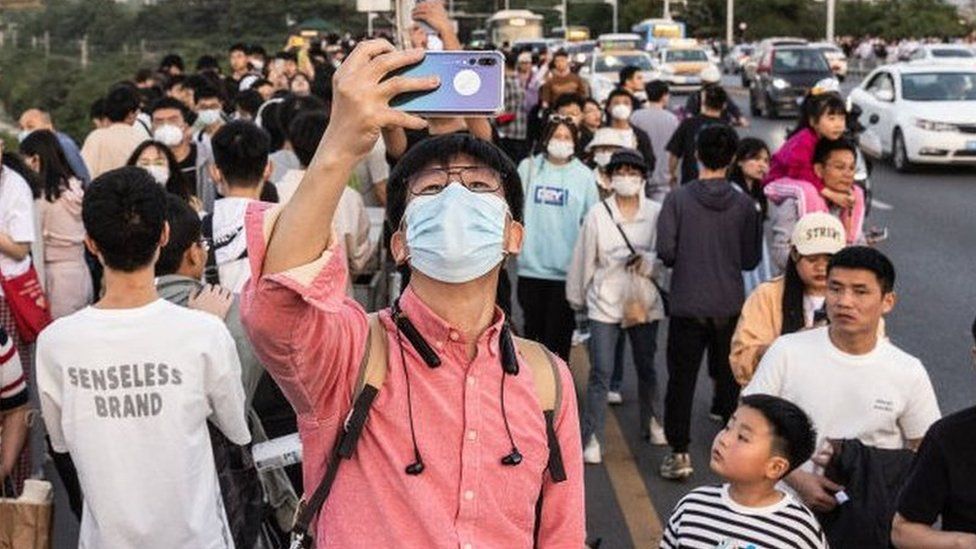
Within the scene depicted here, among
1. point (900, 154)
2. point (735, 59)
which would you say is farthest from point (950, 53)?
point (900, 154)

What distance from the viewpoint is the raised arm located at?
2.04 meters

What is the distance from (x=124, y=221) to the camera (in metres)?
3.51

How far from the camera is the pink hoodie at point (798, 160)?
7196 mm

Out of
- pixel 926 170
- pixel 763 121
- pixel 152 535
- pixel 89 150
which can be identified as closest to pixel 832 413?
pixel 152 535

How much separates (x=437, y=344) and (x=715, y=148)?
4.59 metres

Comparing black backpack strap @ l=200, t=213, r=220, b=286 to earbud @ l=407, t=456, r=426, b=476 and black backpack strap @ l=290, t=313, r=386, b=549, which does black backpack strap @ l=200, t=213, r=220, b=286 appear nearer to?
black backpack strap @ l=290, t=313, r=386, b=549

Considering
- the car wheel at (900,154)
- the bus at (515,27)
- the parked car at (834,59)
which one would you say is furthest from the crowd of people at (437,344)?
the bus at (515,27)

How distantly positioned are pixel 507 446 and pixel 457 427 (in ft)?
0.32

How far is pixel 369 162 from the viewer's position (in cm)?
708

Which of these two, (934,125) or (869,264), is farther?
→ (934,125)

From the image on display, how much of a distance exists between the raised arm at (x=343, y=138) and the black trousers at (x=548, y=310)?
5438 mm

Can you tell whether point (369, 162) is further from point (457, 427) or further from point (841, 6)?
point (841, 6)

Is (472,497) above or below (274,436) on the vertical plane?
above

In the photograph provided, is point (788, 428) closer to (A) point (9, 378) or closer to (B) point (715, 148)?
(A) point (9, 378)
